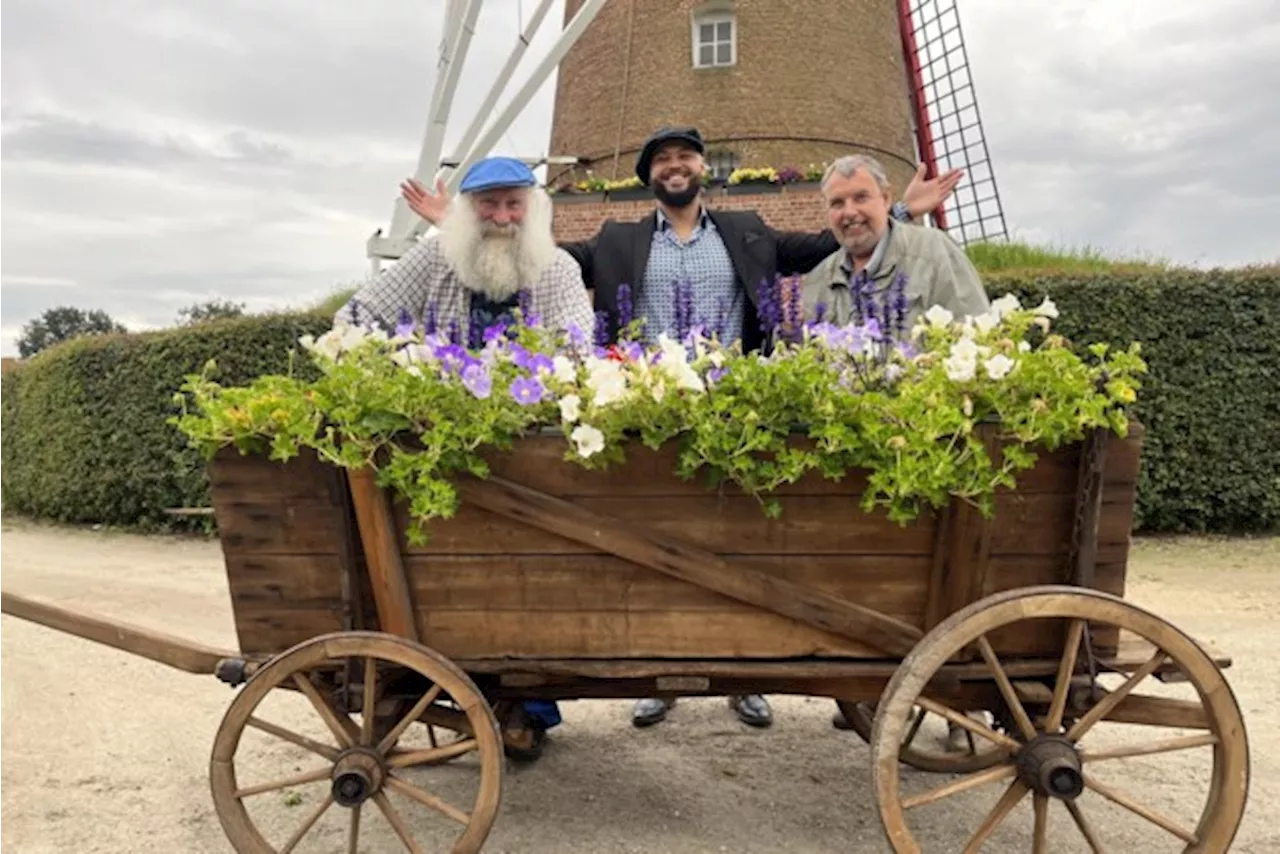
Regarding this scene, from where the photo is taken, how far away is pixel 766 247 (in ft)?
11.1

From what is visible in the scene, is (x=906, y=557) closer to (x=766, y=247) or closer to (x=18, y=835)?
(x=766, y=247)

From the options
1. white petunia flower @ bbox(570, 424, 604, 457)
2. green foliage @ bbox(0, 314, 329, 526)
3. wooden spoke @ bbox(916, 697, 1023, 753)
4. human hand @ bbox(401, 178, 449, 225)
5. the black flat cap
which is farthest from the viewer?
green foliage @ bbox(0, 314, 329, 526)

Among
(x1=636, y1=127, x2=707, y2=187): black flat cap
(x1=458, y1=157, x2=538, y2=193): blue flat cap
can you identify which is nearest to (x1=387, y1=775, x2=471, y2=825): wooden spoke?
(x1=458, y1=157, x2=538, y2=193): blue flat cap

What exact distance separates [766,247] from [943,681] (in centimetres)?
174

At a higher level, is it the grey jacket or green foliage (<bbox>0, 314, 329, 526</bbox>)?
the grey jacket

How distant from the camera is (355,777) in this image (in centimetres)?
215

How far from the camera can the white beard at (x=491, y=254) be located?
9.98 feet

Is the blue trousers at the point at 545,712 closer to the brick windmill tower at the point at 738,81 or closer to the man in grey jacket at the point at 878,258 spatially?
the man in grey jacket at the point at 878,258

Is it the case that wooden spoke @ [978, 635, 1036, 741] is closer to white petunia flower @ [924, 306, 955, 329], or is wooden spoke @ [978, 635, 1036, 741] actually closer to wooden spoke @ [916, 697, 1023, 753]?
wooden spoke @ [916, 697, 1023, 753]

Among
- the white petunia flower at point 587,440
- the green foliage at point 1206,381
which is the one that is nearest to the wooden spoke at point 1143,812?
the white petunia flower at point 587,440

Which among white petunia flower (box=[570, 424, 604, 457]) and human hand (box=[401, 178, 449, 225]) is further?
human hand (box=[401, 178, 449, 225])

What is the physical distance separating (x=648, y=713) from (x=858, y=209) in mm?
1886

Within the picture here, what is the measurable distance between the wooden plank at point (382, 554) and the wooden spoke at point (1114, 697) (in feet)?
4.66

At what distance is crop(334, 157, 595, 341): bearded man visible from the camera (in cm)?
304
